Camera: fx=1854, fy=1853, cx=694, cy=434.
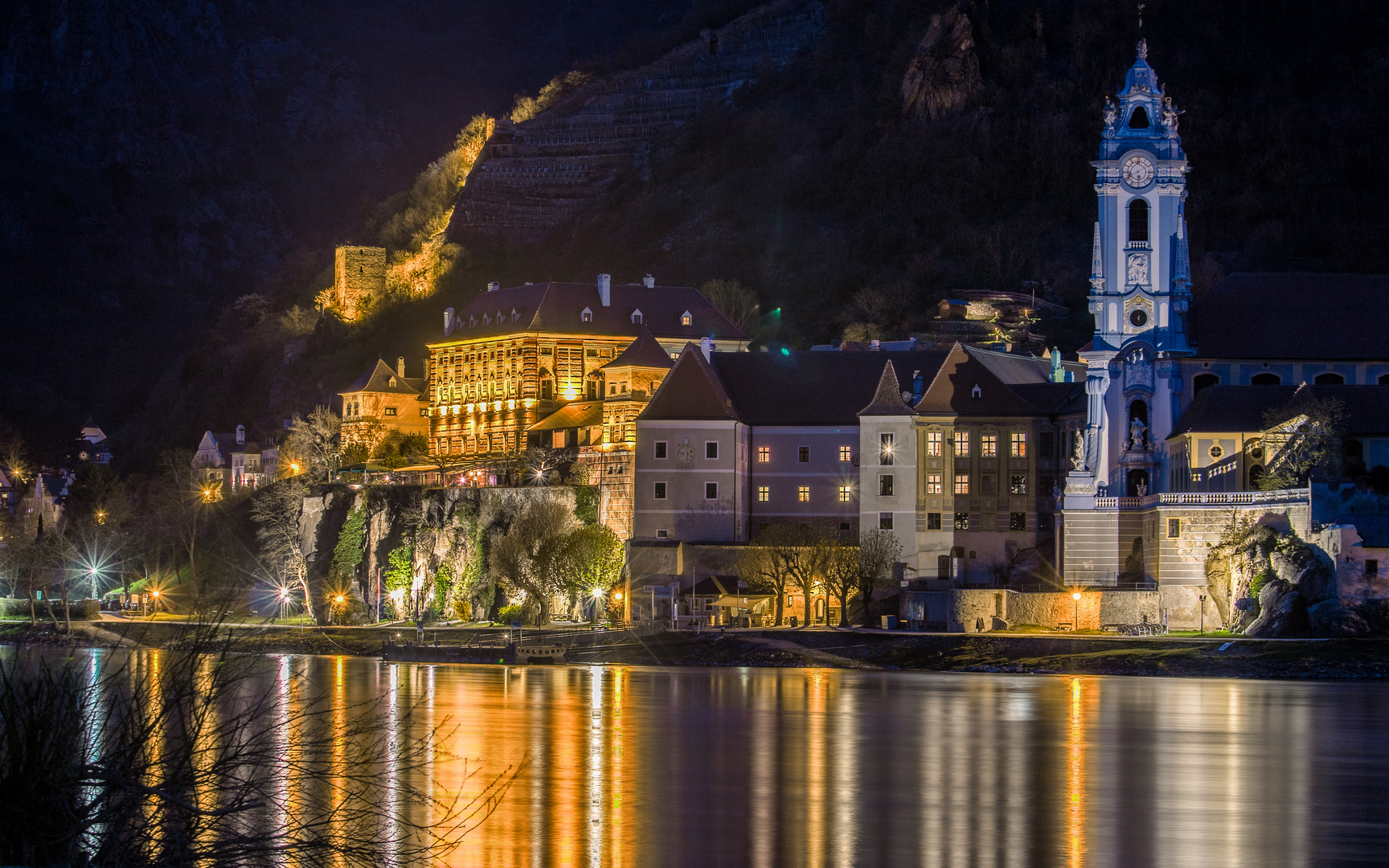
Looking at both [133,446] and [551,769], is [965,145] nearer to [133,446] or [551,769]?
[133,446]

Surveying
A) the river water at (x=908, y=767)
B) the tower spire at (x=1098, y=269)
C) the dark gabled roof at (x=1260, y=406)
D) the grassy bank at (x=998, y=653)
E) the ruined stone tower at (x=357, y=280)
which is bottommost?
the river water at (x=908, y=767)

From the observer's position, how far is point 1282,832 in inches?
1371

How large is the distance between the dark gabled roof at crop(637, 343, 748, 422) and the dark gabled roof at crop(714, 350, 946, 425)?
158 centimetres

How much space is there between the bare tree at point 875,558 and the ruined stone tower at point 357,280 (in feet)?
245

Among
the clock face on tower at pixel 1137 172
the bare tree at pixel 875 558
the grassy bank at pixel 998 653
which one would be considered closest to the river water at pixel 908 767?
the grassy bank at pixel 998 653

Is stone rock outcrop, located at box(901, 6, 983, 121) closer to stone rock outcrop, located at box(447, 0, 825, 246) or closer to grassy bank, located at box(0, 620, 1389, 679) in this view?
stone rock outcrop, located at box(447, 0, 825, 246)

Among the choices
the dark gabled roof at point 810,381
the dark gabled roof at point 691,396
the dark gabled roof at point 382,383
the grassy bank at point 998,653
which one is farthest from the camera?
the dark gabled roof at point 382,383

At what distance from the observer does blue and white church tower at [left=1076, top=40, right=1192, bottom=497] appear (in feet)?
242

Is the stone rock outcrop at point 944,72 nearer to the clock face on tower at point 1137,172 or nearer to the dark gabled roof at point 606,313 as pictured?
the dark gabled roof at point 606,313

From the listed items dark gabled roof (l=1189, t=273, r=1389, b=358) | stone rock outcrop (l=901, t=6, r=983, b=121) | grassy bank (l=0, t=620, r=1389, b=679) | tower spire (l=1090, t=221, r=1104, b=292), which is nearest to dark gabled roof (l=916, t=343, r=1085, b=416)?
tower spire (l=1090, t=221, r=1104, b=292)

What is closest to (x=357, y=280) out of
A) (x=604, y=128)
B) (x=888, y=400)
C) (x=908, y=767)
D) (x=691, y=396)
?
(x=604, y=128)

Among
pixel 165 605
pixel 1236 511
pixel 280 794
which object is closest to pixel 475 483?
pixel 165 605

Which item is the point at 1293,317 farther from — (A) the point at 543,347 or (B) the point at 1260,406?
(A) the point at 543,347

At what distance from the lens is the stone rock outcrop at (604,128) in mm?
148750
